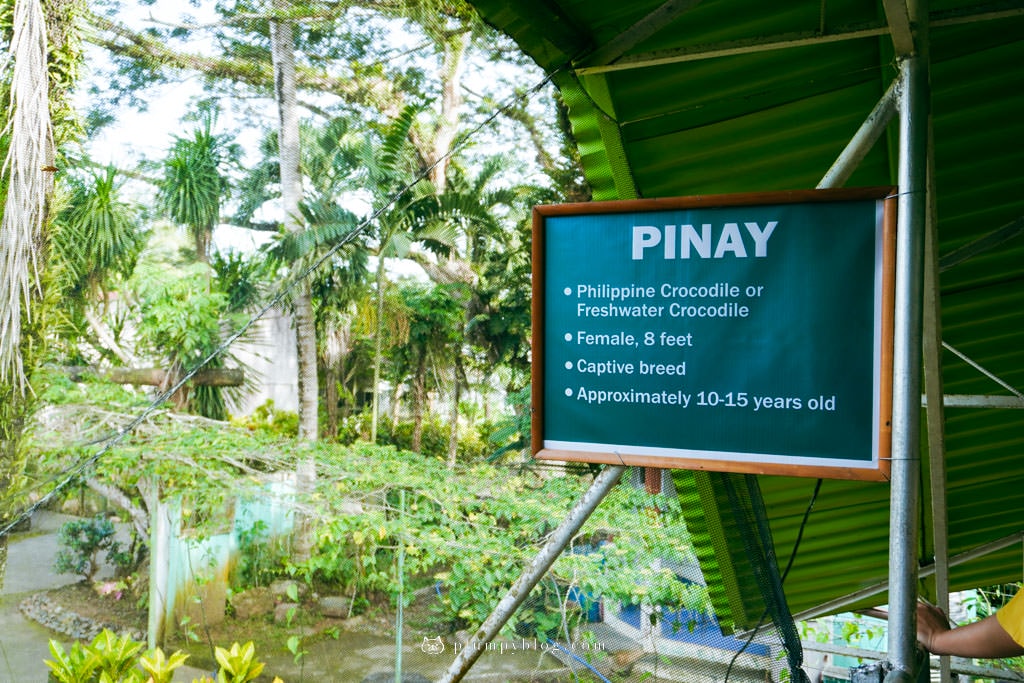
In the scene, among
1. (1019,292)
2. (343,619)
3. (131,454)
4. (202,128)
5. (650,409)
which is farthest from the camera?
(202,128)

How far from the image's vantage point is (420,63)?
271 inches

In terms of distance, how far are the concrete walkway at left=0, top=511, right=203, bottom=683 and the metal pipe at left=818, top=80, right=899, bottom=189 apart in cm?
471

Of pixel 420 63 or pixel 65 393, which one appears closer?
pixel 65 393

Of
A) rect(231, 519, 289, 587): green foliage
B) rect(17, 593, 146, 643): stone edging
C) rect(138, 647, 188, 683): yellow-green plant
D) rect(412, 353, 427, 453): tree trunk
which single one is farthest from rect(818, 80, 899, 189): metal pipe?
rect(412, 353, 427, 453): tree trunk

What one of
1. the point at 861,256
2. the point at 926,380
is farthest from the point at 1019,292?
the point at 861,256

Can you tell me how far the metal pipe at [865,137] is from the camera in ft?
3.75

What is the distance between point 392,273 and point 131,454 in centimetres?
256

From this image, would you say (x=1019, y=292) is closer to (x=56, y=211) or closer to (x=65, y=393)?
(x=56, y=211)

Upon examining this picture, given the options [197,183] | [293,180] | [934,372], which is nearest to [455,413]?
[293,180]

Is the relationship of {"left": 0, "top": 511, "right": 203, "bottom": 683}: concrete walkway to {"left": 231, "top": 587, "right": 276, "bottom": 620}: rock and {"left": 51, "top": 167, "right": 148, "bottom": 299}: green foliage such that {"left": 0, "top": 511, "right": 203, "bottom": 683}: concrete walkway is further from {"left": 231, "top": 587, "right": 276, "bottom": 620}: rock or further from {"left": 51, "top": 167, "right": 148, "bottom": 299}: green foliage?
{"left": 51, "top": 167, "right": 148, "bottom": 299}: green foliage

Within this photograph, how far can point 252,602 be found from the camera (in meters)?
5.32

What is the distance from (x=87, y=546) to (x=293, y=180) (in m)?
3.08

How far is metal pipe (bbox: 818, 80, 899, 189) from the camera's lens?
3.75 feet

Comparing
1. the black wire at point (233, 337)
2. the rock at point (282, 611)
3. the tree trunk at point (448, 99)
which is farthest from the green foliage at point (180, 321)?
the tree trunk at point (448, 99)
